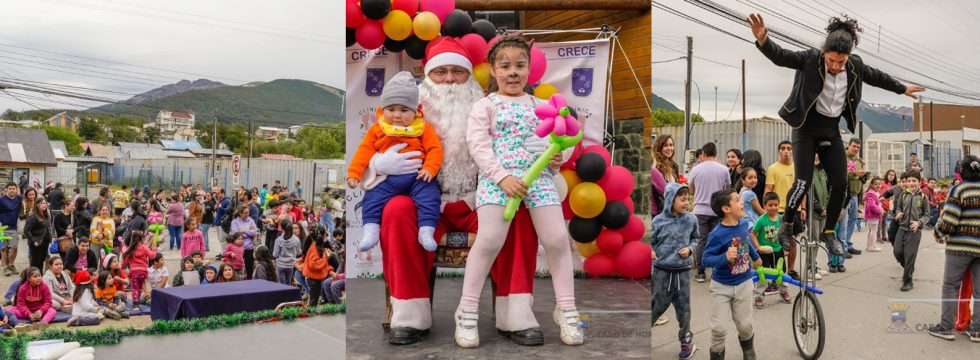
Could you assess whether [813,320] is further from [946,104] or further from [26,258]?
[26,258]

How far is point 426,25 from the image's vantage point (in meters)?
2.17

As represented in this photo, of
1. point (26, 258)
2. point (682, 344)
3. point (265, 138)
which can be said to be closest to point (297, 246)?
point (265, 138)

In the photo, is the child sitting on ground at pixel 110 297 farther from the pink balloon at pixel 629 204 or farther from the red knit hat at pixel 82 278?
the pink balloon at pixel 629 204

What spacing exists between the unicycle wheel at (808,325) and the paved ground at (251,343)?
3022 mm

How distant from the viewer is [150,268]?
8125mm

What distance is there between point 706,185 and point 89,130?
5972 millimetres

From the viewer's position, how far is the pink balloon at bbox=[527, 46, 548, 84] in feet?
7.10

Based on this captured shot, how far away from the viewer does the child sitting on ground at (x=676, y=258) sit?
256cm

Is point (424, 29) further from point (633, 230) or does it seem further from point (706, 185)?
point (706, 185)

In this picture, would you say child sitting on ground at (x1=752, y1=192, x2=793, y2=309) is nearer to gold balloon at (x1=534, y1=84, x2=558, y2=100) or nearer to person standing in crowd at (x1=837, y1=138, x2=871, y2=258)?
person standing in crowd at (x1=837, y1=138, x2=871, y2=258)

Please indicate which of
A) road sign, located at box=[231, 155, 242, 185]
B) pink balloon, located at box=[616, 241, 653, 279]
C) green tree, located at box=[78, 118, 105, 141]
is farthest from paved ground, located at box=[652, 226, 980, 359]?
green tree, located at box=[78, 118, 105, 141]

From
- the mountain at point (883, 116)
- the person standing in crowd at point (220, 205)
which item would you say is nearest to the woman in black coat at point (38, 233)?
the person standing in crowd at point (220, 205)

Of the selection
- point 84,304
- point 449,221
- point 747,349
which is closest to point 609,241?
point 449,221

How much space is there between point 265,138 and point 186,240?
3363 millimetres
